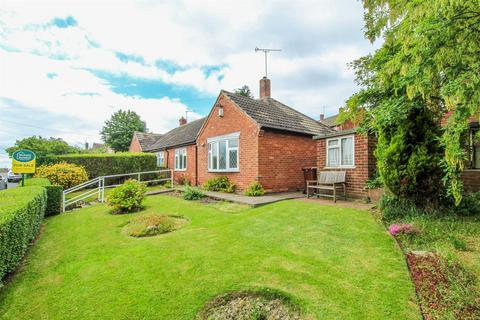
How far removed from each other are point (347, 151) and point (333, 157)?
27.6 inches

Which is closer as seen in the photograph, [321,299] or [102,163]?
[321,299]

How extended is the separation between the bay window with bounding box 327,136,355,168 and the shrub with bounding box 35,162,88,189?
15363 mm

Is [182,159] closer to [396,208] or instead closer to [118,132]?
[396,208]

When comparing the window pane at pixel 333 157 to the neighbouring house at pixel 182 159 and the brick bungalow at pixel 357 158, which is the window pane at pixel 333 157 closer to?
the brick bungalow at pixel 357 158

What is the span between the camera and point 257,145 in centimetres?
1076

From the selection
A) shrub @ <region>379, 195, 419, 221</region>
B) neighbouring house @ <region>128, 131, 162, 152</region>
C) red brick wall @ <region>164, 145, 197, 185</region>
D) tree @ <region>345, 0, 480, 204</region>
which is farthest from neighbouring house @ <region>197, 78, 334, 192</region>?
neighbouring house @ <region>128, 131, 162, 152</region>

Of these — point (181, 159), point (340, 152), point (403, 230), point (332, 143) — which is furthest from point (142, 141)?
point (403, 230)

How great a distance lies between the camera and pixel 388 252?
13.3 ft

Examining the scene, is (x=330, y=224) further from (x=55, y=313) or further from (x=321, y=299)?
(x=55, y=313)

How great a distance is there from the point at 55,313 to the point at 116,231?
12.4 ft

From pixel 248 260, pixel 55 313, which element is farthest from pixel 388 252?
pixel 55 313

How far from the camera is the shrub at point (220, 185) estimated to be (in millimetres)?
12016

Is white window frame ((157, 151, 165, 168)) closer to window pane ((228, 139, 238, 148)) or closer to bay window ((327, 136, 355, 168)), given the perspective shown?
window pane ((228, 139, 238, 148))

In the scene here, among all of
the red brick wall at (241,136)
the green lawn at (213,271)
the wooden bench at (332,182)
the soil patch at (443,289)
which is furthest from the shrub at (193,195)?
the soil patch at (443,289)
